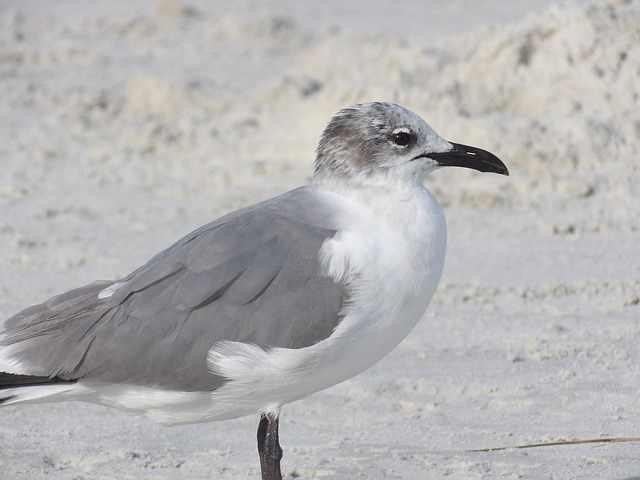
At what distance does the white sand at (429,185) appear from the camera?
181 inches

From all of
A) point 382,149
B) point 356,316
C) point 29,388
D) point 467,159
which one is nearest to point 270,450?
point 356,316

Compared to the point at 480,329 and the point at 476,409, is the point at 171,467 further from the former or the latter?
the point at 480,329

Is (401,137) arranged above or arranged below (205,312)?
above

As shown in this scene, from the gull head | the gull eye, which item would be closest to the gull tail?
the gull head

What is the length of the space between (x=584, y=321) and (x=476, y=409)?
3.58 feet

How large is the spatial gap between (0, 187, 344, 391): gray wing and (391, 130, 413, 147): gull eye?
16.4 inches

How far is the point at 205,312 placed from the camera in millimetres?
3943

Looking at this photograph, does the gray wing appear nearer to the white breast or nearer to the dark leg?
the white breast

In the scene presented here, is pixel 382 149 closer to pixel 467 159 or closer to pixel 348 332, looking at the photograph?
pixel 467 159

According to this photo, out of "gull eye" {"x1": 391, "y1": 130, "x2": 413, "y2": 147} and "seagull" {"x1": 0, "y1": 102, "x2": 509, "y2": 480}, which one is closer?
"seagull" {"x1": 0, "y1": 102, "x2": 509, "y2": 480}

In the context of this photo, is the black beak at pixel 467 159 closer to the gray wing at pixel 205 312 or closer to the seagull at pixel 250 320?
the seagull at pixel 250 320

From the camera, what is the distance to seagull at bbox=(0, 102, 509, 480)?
3.87 metres

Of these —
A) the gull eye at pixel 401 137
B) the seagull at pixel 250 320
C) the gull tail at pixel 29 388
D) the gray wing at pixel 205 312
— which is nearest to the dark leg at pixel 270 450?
the seagull at pixel 250 320

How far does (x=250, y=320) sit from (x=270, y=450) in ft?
1.51
